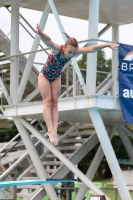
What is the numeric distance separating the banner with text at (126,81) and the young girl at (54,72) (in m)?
8.56

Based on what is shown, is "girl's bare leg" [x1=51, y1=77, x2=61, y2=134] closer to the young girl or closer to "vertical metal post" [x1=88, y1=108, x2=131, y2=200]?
the young girl

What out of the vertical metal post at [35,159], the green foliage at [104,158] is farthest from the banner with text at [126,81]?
the green foliage at [104,158]

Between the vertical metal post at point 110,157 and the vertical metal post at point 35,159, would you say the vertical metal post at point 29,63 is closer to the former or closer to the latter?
the vertical metal post at point 35,159

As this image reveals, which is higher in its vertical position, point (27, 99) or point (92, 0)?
point (92, 0)

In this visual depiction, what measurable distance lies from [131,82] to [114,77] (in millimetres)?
546

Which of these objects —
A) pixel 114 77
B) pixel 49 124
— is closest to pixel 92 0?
pixel 114 77

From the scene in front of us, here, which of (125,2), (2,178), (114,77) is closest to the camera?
(114,77)

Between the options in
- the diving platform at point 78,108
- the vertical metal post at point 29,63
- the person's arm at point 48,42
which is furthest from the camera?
the vertical metal post at point 29,63

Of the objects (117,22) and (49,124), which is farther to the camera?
(117,22)

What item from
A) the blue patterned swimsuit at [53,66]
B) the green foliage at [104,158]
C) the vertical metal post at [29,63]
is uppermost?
the green foliage at [104,158]

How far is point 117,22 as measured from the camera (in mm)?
26891

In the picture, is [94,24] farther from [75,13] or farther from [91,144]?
[91,144]

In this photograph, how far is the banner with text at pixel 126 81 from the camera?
20719 millimetres

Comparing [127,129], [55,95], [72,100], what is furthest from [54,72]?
[127,129]
